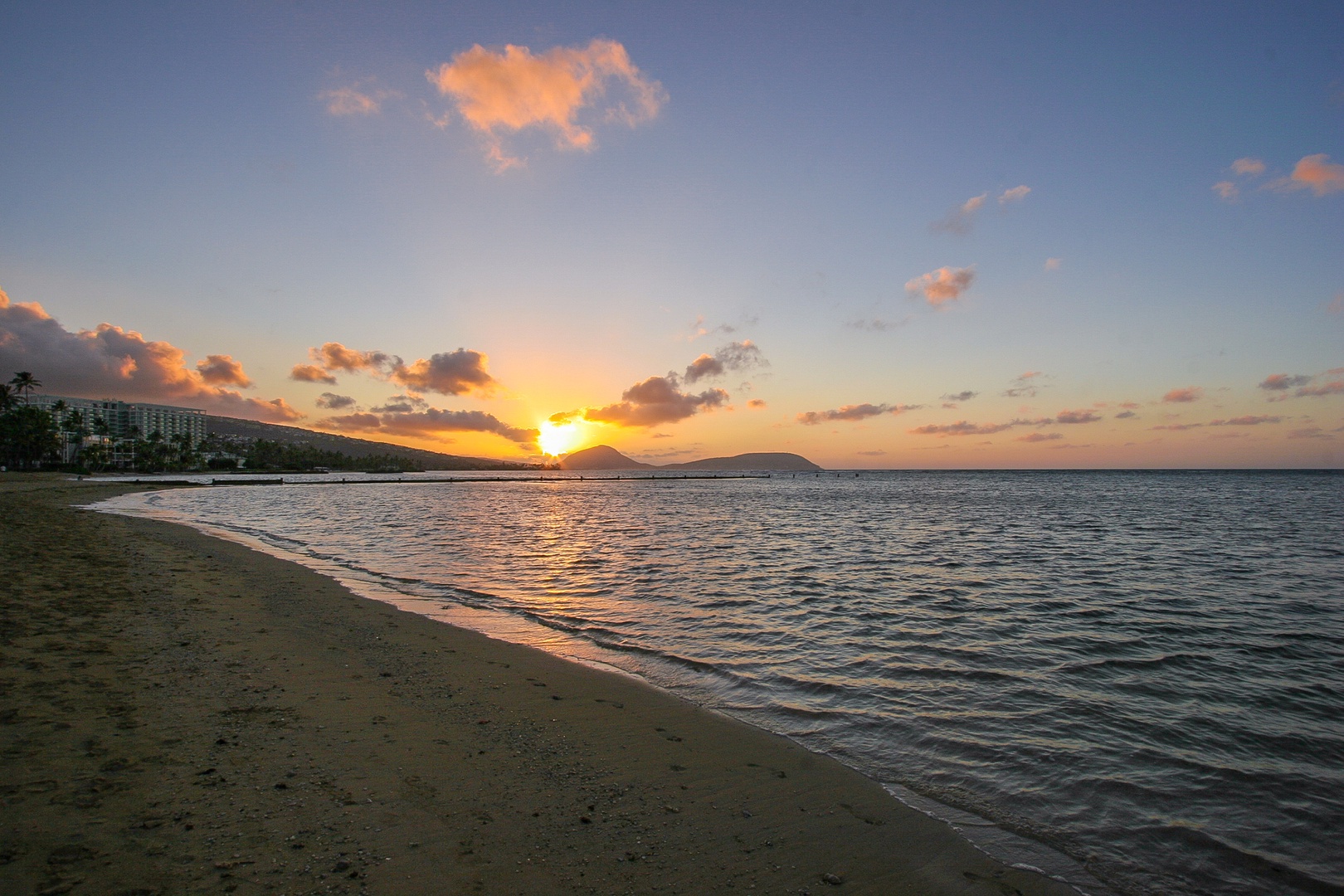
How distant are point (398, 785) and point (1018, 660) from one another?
10.1m

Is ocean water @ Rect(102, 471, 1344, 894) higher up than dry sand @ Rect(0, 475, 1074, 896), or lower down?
lower down

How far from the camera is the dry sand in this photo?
4.18 meters

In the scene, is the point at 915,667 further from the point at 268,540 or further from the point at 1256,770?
the point at 268,540

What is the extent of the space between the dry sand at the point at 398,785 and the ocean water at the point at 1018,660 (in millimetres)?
1104

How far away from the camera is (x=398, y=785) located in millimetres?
5410

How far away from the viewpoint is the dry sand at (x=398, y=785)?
165 inches

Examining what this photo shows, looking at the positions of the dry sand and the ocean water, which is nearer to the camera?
the dry sand

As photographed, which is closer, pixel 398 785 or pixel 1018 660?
pixel 398 785

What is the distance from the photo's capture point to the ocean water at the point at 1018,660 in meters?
5.73

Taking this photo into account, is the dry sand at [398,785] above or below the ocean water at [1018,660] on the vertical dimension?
above

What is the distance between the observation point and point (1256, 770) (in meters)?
6.84

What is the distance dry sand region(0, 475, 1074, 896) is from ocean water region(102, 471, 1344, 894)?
1.10 metres

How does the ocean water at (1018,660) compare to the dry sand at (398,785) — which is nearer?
the dry sand at (398,785)

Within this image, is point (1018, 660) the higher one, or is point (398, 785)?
point (398, 785)
